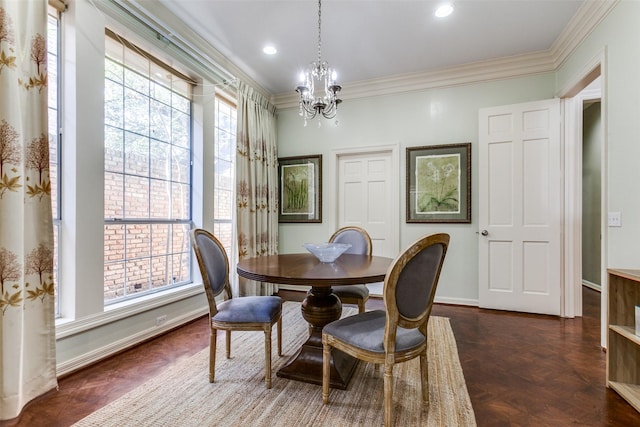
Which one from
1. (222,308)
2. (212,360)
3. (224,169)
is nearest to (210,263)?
(222,308)

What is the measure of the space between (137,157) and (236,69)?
66.6 inches

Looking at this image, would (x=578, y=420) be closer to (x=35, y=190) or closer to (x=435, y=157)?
(x=435, y=157)

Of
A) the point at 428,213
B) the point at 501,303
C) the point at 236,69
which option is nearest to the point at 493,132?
the point at 428,213

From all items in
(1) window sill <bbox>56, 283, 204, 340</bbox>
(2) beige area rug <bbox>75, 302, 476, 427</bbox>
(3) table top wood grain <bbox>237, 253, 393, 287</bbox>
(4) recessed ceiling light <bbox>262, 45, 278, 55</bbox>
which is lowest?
(2) beige area rug <bbox>75, 302, 476, 427</bbox>

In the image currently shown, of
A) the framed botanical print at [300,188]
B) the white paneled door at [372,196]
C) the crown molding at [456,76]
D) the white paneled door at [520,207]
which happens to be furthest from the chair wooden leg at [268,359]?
the crown molding at [456,76]

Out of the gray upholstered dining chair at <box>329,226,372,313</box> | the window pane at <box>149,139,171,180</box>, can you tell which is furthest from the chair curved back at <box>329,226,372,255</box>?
the window pane at <box>149,139,171,180</box>

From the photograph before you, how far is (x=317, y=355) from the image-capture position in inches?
77.8

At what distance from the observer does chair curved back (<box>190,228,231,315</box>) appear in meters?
1.87

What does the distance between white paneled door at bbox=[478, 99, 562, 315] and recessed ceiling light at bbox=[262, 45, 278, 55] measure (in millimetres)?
2452

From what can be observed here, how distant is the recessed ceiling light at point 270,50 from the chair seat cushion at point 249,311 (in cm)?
263

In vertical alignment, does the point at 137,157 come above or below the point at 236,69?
below

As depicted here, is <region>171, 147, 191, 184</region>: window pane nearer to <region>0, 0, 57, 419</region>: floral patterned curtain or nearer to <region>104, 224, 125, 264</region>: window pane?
<region>104, 224, 125, 264</region>: window pane

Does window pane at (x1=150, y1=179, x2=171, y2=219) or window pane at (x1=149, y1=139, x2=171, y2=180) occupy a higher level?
window pane at (x1=149, y1=139, x2=171, y2=180)

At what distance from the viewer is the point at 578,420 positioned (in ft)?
5.15
